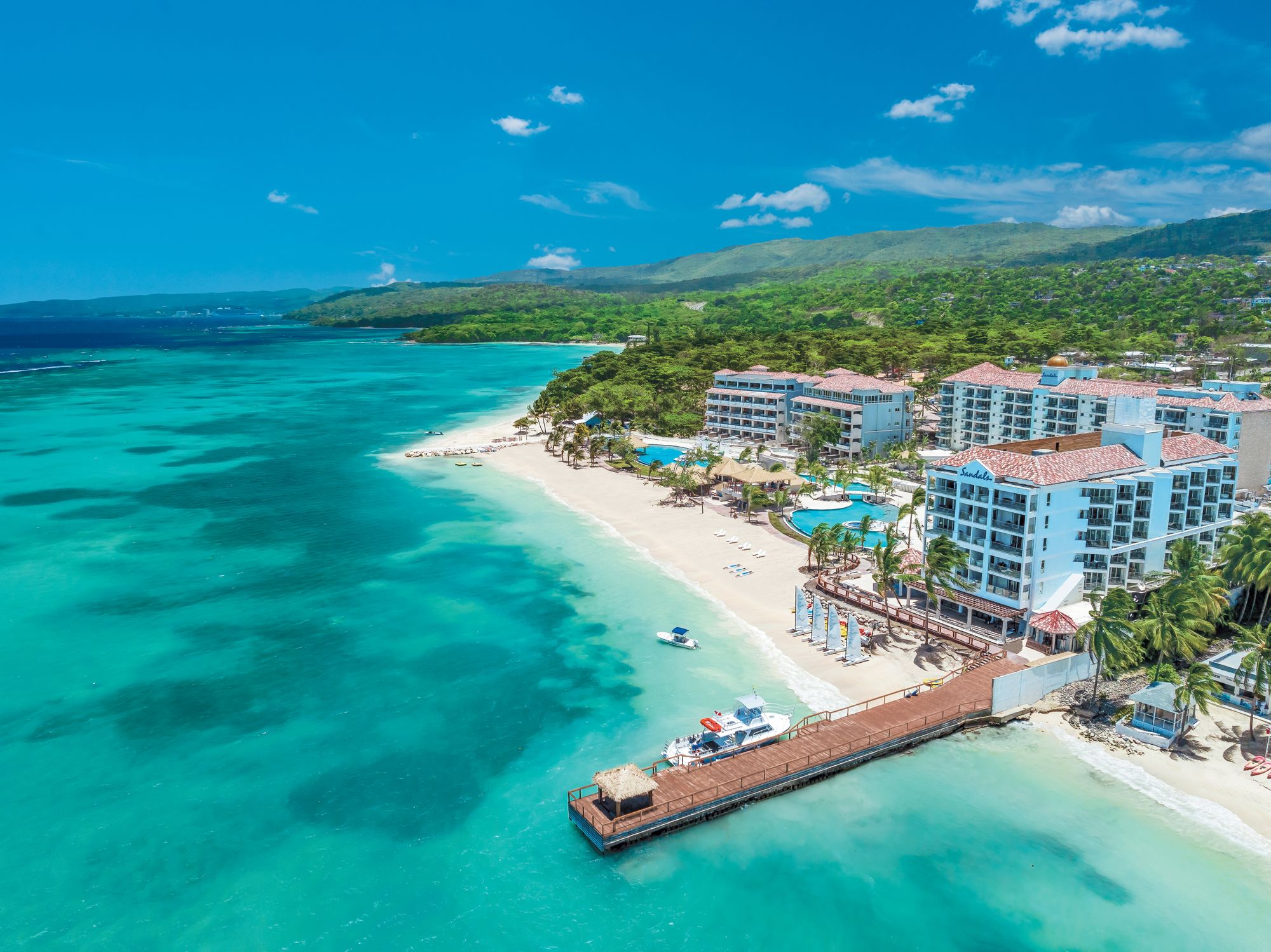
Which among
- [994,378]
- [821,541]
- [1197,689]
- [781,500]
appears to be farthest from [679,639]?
[994,378]

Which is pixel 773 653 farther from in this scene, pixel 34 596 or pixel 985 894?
pixel 34 596

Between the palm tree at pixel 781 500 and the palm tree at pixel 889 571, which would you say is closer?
the palm tree at pixel 889 571

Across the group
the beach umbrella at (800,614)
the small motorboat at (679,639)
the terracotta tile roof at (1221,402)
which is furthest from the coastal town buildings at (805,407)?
the small motorboat at (679,639)

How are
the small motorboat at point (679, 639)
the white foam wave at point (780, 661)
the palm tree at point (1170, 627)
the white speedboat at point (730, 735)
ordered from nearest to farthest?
the white speedboat at point (730, 735), the palm tree at point (1170, 627), the white foam wave at point (780, 661), the small motorboat at point (679, 639)

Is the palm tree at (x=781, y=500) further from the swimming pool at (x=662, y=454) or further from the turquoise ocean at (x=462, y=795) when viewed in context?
the swimming pool at (x=662, y=454)

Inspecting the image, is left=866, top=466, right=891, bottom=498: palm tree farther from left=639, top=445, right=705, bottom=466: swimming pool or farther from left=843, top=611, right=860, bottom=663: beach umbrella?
left=843, top=611, right=860, bottom=663: beach umbrella

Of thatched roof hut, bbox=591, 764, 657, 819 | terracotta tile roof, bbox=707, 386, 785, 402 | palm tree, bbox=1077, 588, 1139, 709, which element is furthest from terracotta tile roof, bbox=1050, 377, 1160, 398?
thatched roof hut, bbox=591, 764, 657, 819

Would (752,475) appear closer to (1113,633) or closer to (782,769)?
(1113,633)
